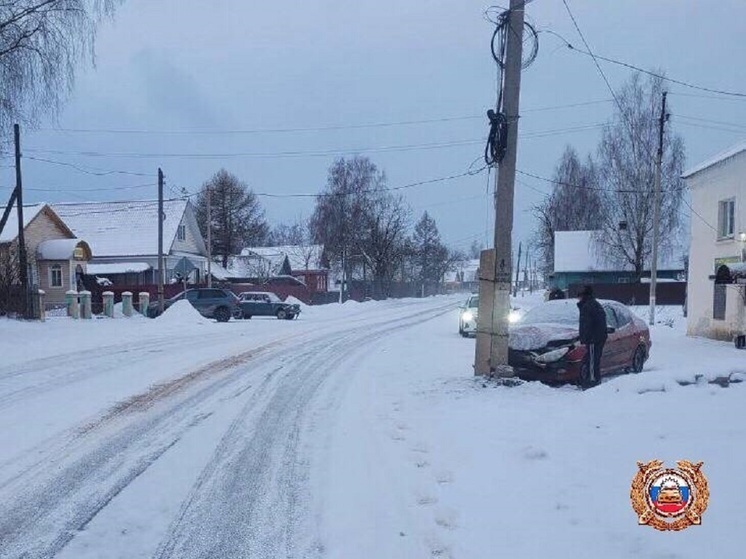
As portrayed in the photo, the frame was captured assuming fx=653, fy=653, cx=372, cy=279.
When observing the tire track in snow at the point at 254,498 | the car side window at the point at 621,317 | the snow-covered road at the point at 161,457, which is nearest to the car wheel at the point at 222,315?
the snow-covered road at the point at 161,457

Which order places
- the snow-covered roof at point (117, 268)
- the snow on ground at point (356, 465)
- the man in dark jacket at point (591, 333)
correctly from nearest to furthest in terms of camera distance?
the snow on ground at point (356, 465)
the man in dark jacket at point (591, 333)
the snow-covered roof at point (117, 268)

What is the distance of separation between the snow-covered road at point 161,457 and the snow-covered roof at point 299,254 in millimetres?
59230

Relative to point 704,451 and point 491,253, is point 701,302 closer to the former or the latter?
point 491,253

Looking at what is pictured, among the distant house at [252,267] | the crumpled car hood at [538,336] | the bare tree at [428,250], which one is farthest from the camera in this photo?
Answer: the bare tree at [428,250]

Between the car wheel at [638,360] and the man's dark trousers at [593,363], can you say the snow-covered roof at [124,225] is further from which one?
the man's dark trousers at [593,363]

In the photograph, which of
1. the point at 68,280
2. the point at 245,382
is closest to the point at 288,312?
the point at 68,280

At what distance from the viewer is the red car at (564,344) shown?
10438mm

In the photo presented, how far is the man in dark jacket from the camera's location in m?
10.1

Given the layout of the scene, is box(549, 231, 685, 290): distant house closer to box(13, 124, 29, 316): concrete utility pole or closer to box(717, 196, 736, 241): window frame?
box(717, 196, 736, 241): window frame

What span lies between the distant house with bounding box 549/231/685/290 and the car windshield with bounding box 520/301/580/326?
37993mm

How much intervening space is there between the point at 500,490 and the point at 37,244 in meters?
40.0

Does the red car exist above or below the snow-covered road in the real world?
above

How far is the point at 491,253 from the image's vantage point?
10.7 metres

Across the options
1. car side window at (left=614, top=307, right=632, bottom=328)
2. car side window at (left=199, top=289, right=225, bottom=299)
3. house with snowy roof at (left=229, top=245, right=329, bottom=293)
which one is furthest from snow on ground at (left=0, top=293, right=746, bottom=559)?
house with snowy roof at (left=229, top=245, right=329, bottom=293)
